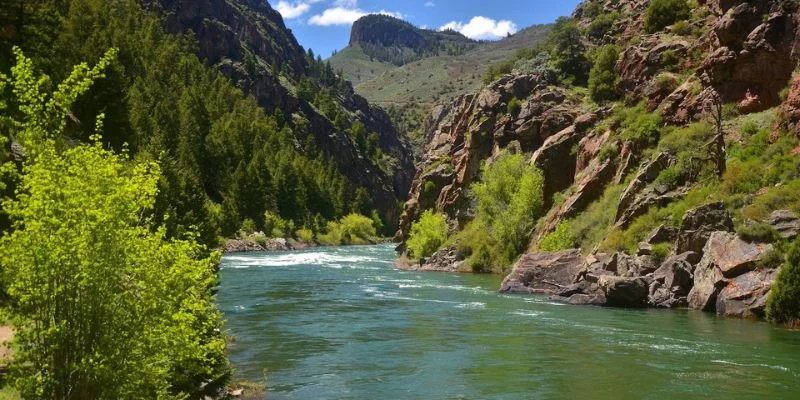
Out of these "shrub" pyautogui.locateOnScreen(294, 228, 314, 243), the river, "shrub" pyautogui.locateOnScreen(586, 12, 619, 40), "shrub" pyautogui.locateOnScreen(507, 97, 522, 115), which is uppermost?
"shrub" pyautogui.locateOnScreen(586, 12, 619, 40)

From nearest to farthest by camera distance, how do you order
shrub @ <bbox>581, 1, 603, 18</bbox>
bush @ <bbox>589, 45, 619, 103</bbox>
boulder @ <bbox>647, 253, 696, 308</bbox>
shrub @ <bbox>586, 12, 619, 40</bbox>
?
boulder @ <bbox>647, 253, 696, 308</bbox>, bush @ <bbox>589, 45, 619, 103</bbox>, shrub @ <bbox>586, 12, 619, 40</bbox>, shrub @ <bbox>581, 1, 603, 18</bbox>

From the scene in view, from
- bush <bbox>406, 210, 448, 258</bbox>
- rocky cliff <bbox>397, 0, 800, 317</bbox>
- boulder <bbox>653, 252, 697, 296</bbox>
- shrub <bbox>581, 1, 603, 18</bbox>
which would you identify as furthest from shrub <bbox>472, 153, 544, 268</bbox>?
shrub <bbox>581, 1, 603, 18</bbox>

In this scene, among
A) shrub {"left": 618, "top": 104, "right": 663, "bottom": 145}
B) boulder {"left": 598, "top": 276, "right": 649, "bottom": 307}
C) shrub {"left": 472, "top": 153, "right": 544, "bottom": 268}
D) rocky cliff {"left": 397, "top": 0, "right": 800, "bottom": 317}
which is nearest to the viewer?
rocky cliff {"left": 397, "top": 0, "right": 800, "bottom": 317}

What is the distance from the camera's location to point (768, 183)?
132 feet

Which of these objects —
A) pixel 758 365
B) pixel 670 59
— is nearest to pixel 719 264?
pixel 758 365

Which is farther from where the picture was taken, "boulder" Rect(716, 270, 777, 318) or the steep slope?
the steep slope

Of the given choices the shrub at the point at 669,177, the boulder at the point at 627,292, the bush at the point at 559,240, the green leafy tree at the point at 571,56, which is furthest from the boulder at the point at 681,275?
the green leafy tree at the point at 571,56

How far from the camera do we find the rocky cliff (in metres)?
38.4

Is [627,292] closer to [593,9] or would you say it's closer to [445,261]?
[445,261]

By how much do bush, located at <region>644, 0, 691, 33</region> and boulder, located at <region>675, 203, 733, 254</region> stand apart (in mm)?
37097

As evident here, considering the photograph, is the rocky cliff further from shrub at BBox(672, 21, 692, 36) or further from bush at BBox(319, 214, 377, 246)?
bush at BBox(319, 214, 377, 246)

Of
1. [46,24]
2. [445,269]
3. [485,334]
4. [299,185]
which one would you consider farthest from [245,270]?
[299,185]

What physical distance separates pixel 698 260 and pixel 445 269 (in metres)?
39.4

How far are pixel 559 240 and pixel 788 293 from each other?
27.7 m
